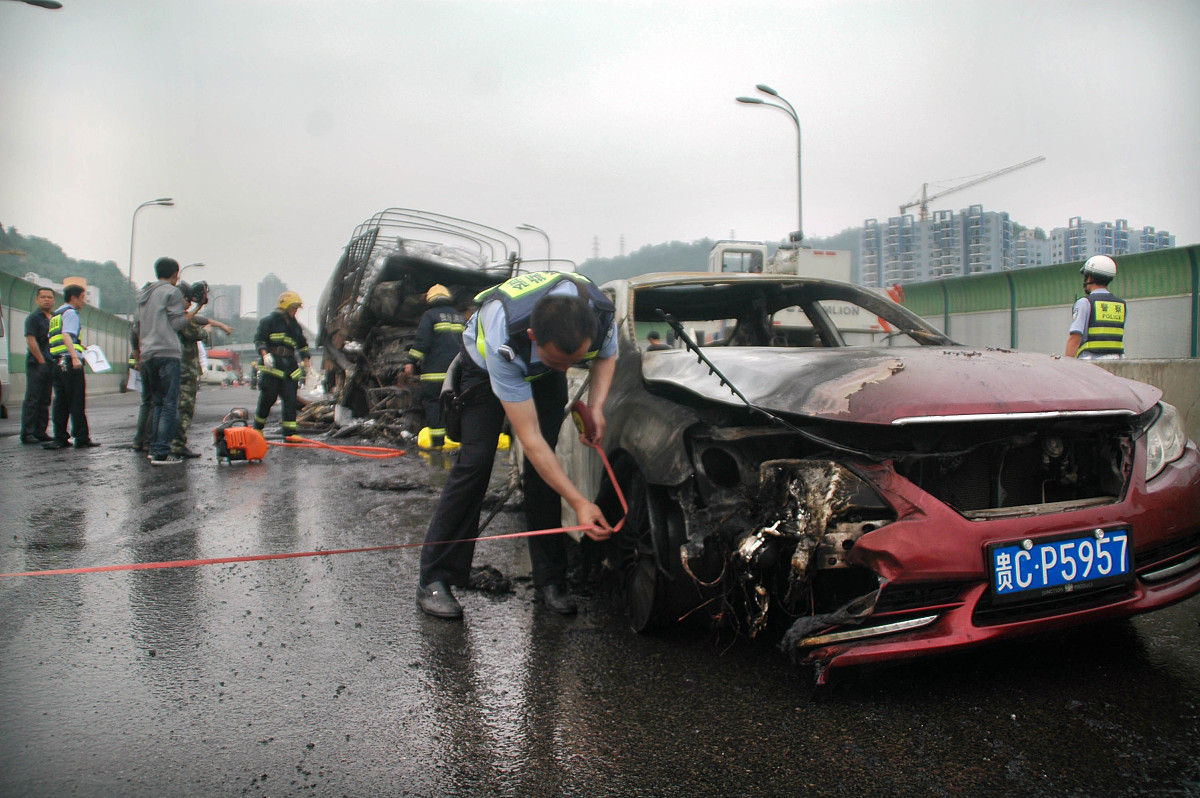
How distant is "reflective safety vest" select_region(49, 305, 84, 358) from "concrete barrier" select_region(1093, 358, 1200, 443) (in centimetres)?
930

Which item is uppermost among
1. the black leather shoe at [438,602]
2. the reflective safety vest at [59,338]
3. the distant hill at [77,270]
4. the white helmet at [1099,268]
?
the distant hill at [77,270]

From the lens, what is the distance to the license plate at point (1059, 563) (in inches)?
78.2

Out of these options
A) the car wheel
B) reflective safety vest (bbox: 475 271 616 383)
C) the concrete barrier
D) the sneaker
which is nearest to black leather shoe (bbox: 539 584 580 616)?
the sneaker

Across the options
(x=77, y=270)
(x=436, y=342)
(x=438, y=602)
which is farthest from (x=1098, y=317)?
(x=77, y=270)

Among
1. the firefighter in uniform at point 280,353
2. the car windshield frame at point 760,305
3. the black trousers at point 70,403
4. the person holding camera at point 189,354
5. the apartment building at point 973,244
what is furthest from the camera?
the apartment building at point 973,244

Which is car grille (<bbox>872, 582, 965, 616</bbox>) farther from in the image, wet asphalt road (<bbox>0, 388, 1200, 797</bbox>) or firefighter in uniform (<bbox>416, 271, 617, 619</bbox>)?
firefighter in uniform (<bbox>416, 271, 617, 619</bbox>)

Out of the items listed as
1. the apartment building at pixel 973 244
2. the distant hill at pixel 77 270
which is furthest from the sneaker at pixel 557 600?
the distant hill at pixel 77 270

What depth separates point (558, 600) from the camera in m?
3.02

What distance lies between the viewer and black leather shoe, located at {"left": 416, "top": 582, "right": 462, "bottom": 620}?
2951mm

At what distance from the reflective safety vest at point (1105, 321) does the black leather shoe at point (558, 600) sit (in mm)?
4736

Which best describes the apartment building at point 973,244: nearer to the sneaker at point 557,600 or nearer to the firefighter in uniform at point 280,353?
the firefighter in uniform at point 280,353

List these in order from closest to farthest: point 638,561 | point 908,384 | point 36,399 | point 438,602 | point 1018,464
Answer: point 908,384
point 1018,464
point 638,561
point 438,602
point 36,399

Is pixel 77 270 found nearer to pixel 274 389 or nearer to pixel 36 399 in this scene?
pixel 36 399

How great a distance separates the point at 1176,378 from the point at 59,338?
10.1 meters
